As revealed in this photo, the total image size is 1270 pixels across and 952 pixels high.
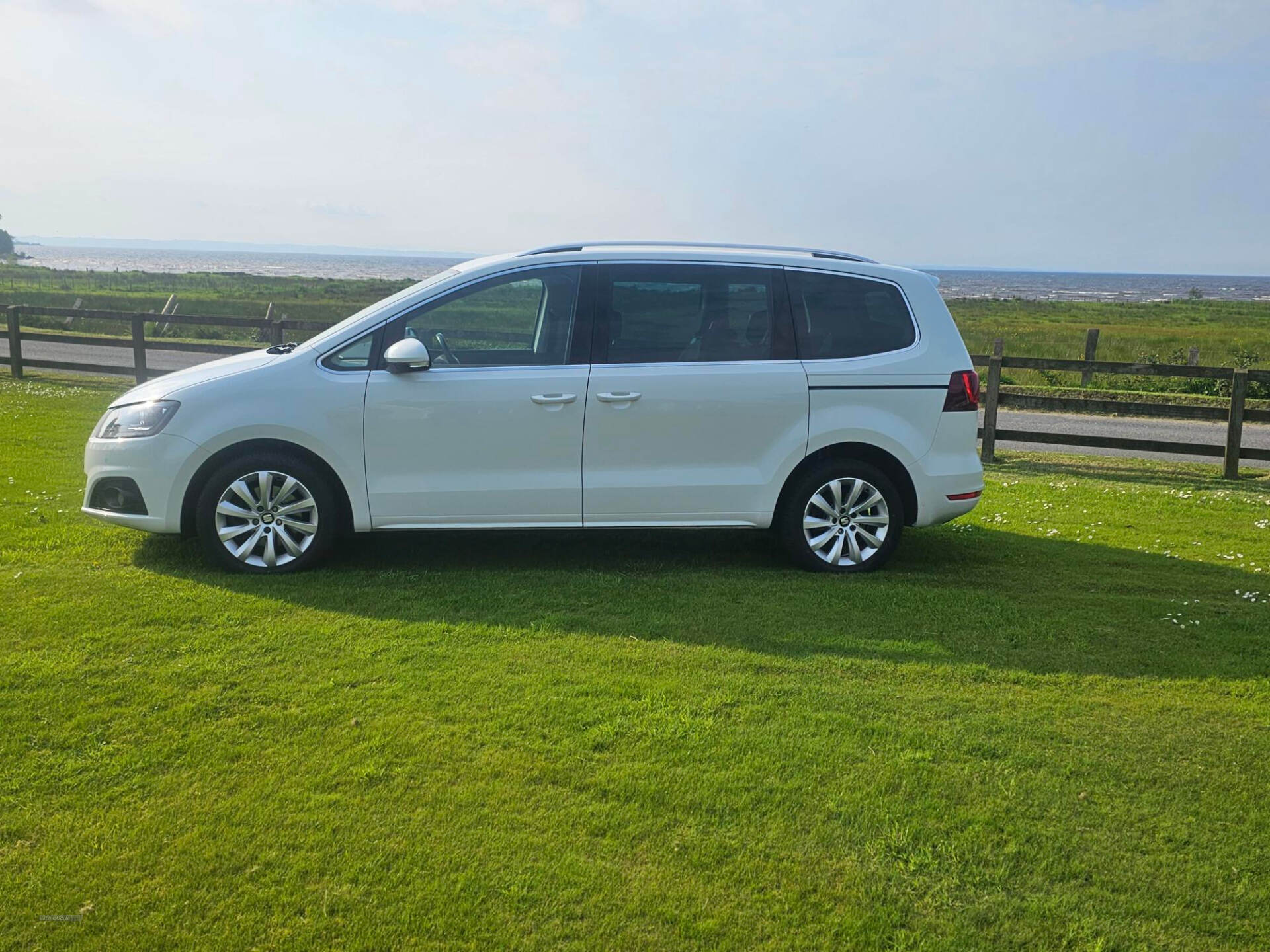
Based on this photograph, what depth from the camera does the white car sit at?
5836 millimetres

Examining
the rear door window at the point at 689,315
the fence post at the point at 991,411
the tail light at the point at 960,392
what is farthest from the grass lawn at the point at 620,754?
the fence post at the point at 991,411

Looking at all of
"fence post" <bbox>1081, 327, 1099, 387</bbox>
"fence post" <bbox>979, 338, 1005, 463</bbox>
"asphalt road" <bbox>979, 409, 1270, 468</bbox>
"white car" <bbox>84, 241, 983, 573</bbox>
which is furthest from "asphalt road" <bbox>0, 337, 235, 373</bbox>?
"fence post" <bbox>1081, 327, 1099, 387</bbox>

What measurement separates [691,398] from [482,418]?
1.16m

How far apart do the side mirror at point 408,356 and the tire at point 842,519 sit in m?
2.20

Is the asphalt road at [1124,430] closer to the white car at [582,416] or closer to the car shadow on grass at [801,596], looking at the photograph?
the car shadow on grass at [801,596]

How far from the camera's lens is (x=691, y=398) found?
5957 millimetres

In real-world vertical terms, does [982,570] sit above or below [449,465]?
below

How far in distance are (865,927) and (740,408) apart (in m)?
3.52

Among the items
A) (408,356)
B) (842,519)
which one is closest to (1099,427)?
(842,519)

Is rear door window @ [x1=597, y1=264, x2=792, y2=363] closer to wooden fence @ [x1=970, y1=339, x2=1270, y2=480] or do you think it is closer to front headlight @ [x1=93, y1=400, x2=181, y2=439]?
front headlight @ [x1=93, y1=400, x2=181, y2=439]

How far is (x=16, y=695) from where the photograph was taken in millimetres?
4074

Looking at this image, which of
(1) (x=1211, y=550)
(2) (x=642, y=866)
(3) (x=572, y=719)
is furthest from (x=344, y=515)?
(1) (x=1211, y=550)

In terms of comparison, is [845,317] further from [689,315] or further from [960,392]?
[689,315]

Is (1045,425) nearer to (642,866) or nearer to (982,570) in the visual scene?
(982,570)
